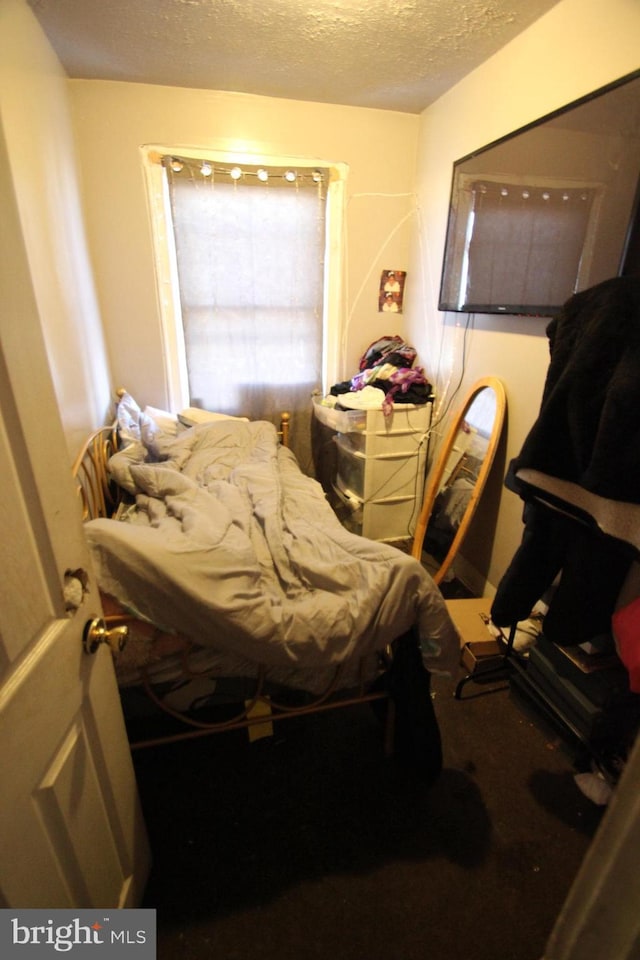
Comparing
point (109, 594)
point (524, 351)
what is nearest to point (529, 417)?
point (524, 351)

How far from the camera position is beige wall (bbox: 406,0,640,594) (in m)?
1.46

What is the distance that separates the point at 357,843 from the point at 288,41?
305 cm

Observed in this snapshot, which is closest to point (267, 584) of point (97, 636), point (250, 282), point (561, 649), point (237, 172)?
point (97, 636)

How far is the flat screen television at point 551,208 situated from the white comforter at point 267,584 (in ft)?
3.93

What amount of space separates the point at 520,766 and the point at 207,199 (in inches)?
122

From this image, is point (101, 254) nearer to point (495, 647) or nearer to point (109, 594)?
point (109, 594)

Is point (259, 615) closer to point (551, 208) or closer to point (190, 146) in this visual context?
point (551, 208)

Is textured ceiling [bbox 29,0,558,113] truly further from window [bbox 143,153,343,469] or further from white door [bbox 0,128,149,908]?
white door [bbox 0,128,149,908]

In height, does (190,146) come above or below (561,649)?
above

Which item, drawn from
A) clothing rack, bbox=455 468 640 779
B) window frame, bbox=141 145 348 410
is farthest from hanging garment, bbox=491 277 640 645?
window frame, bbox=141 145 348 410

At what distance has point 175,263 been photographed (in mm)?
2635

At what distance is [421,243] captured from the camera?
2.73m

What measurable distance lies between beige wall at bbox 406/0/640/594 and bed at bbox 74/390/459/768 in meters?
1.03

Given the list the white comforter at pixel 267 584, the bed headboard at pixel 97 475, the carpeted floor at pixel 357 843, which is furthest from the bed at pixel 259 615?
the bed headboard at pixel 97 475
